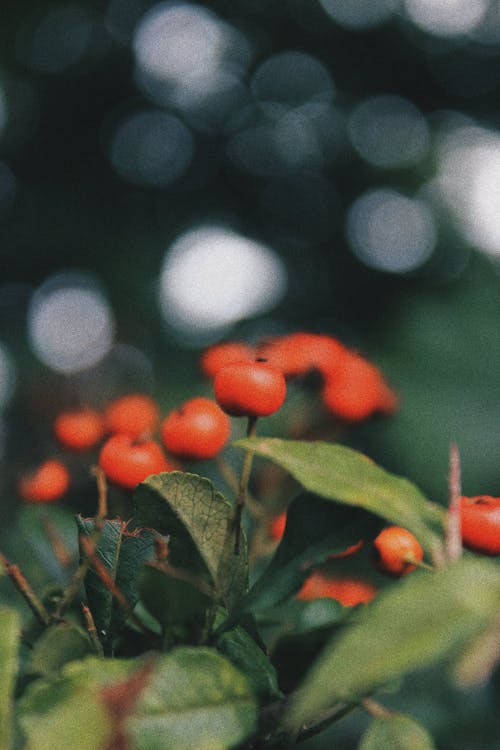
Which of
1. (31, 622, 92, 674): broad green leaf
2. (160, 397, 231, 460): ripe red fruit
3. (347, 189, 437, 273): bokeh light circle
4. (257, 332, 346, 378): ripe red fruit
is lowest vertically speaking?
(347, 189, 437, 273): bokeh light circle

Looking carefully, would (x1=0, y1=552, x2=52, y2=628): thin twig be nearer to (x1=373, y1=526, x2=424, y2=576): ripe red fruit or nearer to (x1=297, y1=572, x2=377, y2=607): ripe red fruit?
(x1=373, y1=526, x2=424, y2=576): ripe red fruit

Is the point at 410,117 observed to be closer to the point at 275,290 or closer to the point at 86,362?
the point at 275,290

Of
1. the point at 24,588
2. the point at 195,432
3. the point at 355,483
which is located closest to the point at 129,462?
the point at 195,432

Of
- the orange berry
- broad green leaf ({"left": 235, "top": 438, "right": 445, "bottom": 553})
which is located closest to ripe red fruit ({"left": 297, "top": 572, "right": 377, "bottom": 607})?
the orange berry

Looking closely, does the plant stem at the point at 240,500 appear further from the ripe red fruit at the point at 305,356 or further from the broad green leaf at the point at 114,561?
the ripe red fruit at the point at 305,356

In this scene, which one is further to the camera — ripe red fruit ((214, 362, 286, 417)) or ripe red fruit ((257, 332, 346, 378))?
ripe red fruit ((257, 332, 346, 378))

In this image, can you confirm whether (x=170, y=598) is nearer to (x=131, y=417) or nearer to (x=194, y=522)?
(x=194, y=522)
